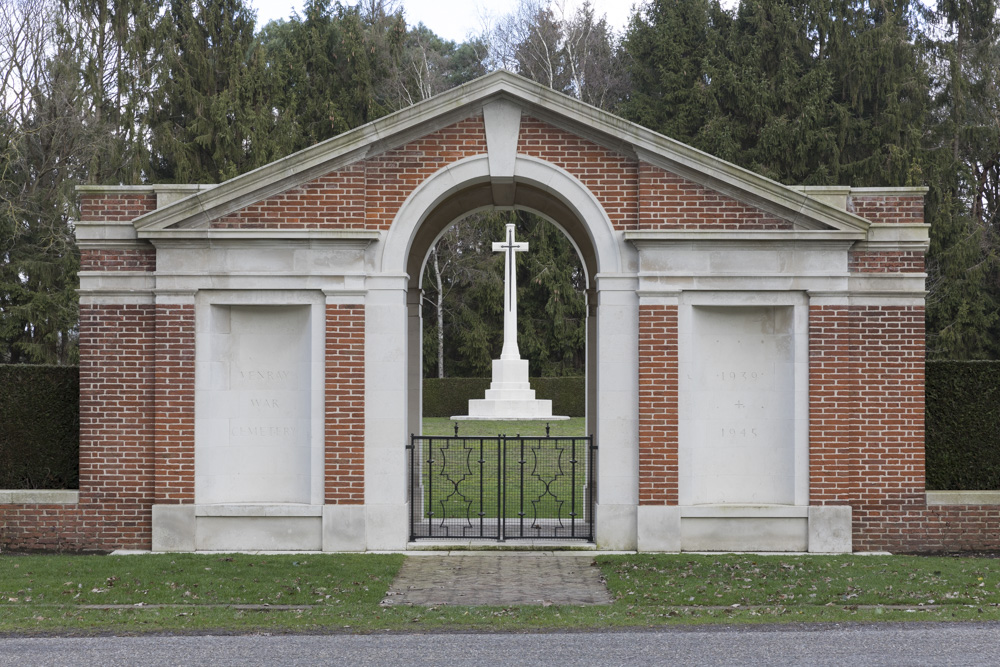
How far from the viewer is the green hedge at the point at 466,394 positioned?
37.2 m

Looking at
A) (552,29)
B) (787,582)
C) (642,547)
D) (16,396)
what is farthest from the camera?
(552,29)

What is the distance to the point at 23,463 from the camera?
13.4 m

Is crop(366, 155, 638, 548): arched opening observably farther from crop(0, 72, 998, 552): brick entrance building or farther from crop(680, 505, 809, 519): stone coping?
crop(680, 505, 809, 519): stone coping

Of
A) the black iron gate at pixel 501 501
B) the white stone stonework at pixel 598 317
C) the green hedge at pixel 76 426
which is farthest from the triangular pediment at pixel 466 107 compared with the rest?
the black iron gate at pixel 501 501

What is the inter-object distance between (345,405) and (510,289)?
64.0ft

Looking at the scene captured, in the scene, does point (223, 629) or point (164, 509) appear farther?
point (164, 509)

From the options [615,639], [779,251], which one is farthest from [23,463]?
[779,251]

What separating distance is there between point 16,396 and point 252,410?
3421 mm

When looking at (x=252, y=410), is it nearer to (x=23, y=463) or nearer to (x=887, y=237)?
(x=23, y=463)

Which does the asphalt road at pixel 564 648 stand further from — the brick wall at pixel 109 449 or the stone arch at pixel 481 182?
the stone arch at pixel 481 182

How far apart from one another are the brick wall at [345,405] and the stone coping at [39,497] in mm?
3036

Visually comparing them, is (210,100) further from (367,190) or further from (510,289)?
(367,190)

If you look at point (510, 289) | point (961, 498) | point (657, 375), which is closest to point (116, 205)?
point (657, 375)

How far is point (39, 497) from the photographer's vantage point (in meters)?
12.2
